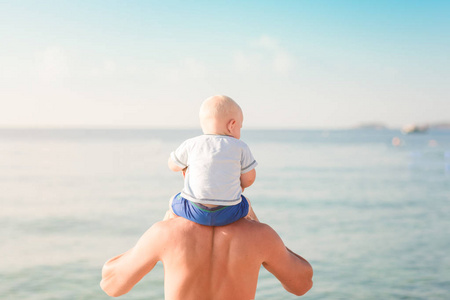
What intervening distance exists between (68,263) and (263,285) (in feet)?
11.1

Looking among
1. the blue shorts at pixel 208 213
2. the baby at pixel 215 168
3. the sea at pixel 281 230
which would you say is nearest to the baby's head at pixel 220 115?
the baby at pixel 215 168

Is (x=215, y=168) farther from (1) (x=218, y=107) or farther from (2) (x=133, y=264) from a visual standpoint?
(2) (x=133, y=264)

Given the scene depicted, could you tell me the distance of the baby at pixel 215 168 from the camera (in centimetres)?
176

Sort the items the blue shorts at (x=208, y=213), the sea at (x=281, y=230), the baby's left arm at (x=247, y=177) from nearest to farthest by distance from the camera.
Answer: the blue shorts at (x=208, y=213), the baby's left arm at (x=247, y=177), the sea at (x=281, y=230)

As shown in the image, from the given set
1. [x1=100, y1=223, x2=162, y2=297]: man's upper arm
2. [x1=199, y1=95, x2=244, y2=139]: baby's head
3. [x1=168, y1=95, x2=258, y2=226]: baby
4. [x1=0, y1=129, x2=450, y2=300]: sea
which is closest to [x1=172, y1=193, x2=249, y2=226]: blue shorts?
[x1=168, y1=95, x2=258, y2=226]: baby

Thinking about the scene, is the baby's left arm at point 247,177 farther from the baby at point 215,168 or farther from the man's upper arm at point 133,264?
the man's upper arm at point 133,264

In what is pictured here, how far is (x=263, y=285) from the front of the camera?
7.55 metres

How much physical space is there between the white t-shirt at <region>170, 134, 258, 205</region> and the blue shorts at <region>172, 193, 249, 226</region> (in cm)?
2

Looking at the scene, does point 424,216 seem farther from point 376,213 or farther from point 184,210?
point 184,210

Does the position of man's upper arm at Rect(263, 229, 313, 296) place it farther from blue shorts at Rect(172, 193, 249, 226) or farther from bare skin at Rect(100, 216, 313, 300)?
blue shorts at Rect(172, 193, 249, 226)

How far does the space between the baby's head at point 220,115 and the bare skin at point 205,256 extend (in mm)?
344

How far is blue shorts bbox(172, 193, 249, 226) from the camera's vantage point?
176cm

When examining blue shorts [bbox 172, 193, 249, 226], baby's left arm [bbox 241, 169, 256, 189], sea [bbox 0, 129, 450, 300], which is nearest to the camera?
blue shorts [bbox 172, 193, 249, 226]

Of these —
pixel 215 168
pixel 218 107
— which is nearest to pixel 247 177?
pixel 215 168
